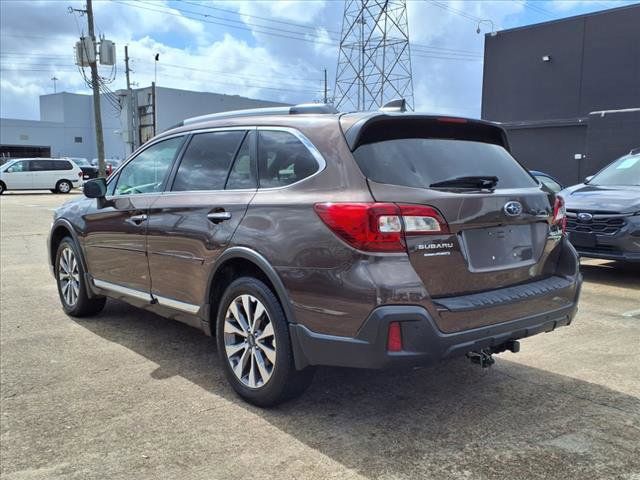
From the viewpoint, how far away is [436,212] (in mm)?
3123

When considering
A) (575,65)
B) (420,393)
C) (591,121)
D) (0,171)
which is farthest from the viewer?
(0,171)

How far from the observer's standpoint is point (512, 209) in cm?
346

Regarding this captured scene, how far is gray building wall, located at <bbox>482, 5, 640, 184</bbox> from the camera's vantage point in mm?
18766

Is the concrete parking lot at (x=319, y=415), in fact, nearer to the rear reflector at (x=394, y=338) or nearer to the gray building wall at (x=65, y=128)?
the rear reflector at (x=394, y=338)

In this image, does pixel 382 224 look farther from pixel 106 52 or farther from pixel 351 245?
pixel 106 52

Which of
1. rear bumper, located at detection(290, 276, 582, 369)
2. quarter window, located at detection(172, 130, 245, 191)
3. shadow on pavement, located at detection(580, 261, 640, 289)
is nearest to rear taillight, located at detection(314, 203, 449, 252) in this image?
rear bumper, located at detection(290, 276, 582, 369)

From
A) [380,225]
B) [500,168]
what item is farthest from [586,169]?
[380,225]

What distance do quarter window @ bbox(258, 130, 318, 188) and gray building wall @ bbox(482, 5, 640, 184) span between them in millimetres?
14644

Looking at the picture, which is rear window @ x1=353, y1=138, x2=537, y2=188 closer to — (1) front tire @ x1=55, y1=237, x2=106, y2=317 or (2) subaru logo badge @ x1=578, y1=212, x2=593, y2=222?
(1) front tire @ x1=55, y1=237, x2=106, y2=317

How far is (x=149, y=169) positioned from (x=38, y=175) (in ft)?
88.6

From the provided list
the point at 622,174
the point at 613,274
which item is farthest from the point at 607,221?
the point at 622,174

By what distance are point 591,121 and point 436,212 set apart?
47.9ft

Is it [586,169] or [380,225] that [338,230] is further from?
[586,169]

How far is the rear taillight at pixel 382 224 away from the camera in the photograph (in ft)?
9.91
